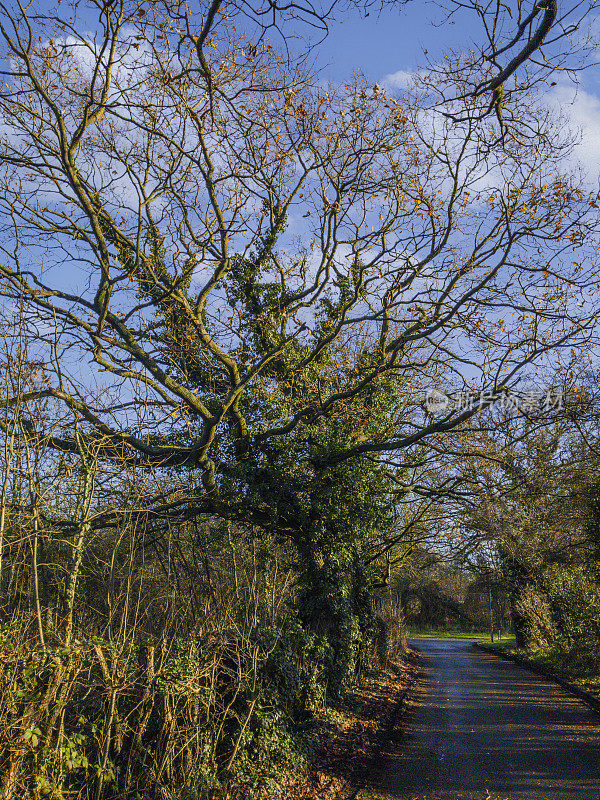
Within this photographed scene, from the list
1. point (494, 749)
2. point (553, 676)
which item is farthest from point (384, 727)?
→ point (553, 676)

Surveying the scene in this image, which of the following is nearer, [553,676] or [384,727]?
[384,727]

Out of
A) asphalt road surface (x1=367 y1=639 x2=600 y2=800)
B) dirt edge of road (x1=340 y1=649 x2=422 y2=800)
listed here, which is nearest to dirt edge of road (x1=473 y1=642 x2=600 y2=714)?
asphalt road surface (x1=367 y1=639 x2=600 y2=800)

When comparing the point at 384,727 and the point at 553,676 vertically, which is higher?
the point at 384,727

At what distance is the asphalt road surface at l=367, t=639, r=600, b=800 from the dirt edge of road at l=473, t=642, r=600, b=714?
219 mm

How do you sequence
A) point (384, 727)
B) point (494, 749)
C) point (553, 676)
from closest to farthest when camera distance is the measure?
point (494, 749)
point (384, 727)
point (553, 676)

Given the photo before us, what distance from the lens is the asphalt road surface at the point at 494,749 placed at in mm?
7023

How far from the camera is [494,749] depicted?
8.88 metres

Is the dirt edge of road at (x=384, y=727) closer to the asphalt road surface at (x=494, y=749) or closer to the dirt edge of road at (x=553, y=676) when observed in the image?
the asphalt road surface at (x=494, y=749)

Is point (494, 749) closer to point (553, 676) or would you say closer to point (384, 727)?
point (384, 727)

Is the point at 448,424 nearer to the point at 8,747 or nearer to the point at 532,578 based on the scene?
the point at 8,747

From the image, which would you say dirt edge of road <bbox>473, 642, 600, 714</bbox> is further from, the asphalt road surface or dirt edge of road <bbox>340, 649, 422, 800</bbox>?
dirt edge of road <bbox>340, 649, 422, 800</bbox>

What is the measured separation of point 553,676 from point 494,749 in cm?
962

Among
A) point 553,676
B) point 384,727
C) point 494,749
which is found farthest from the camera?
point 553,676

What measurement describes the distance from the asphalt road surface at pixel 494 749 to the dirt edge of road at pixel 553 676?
22 centimetres
